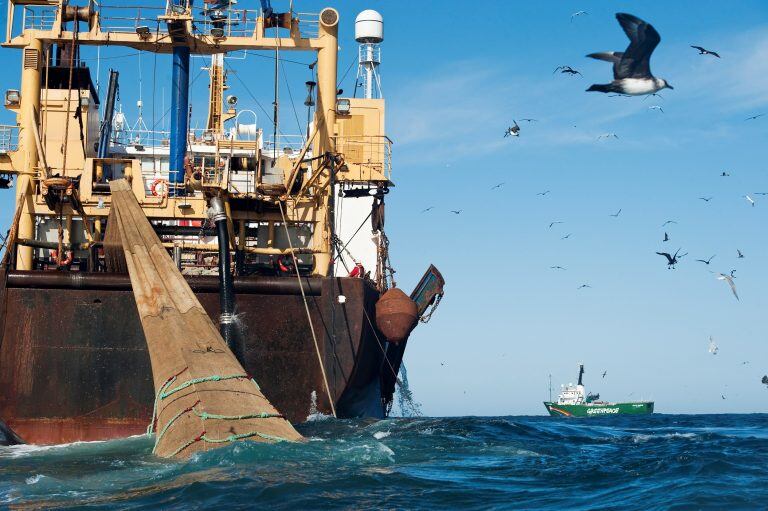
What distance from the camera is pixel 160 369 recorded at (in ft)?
65.6

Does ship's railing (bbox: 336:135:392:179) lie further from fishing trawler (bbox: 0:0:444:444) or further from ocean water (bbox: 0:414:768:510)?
ocean water (bbox: 0:414:768:510)

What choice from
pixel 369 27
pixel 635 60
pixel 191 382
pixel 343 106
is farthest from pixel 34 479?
pixel 369 27

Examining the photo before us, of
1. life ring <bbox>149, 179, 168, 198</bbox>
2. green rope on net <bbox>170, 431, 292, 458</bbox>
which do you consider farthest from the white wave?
life ring <bbox>149, 179, 168, 198</bbox>

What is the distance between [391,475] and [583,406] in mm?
66985

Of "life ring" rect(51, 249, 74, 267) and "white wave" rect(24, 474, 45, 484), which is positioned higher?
"life ring" rect(51, 249, 74, 267)

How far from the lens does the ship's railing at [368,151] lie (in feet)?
97.7

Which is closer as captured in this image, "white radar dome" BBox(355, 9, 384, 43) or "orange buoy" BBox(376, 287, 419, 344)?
"orange buoy" BBox(376, 287, 419, 344)

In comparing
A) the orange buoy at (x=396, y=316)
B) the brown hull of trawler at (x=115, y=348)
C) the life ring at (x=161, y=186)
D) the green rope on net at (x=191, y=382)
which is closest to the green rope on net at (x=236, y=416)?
the green rope on net at (x=191, y=382)

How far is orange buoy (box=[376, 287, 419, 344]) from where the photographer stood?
2475 centimetres

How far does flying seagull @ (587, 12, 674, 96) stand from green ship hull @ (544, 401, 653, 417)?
65204 mm

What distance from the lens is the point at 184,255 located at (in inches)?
1268

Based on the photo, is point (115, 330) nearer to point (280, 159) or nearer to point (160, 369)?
point (160, 369)

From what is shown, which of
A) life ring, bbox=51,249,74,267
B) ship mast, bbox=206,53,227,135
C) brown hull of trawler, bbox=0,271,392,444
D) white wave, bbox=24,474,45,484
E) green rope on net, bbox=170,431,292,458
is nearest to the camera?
white wave, bbox=24,474,45,484

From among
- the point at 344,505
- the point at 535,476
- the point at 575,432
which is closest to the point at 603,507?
the point at 535,476
